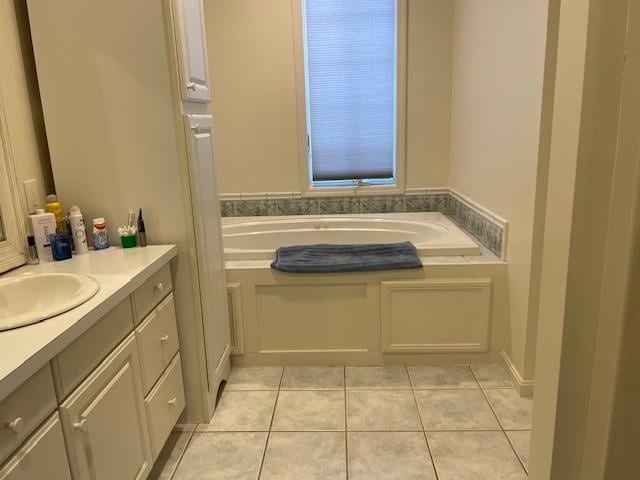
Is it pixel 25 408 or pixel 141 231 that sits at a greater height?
pixel 141 231

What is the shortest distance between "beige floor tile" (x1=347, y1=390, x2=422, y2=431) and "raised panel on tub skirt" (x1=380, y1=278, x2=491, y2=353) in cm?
31

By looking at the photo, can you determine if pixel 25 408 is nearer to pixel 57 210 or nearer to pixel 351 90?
pixel 57 210

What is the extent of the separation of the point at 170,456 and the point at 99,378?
76 cm

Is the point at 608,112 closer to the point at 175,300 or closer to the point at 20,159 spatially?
the point at 175,300

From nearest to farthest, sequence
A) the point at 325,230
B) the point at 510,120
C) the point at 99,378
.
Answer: the point at 99,378
the point at 510,120
the point at 325,230

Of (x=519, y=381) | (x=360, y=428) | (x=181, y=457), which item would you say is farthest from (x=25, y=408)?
(x=519, y=381)

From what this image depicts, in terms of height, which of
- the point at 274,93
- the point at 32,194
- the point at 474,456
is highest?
the point at 274,93

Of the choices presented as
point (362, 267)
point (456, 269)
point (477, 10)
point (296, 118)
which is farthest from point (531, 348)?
point (296, 118)

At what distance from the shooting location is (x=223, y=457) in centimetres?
192

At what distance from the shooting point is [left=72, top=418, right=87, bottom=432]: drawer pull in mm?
1220

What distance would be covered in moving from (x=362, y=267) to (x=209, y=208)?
82 cm

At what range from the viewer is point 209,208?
2.15 m

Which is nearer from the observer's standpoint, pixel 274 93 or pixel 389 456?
pixel 389 456

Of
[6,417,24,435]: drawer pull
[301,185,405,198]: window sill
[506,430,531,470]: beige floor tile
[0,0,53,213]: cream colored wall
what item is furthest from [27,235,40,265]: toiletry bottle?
[301,185,405,198]: window sill
